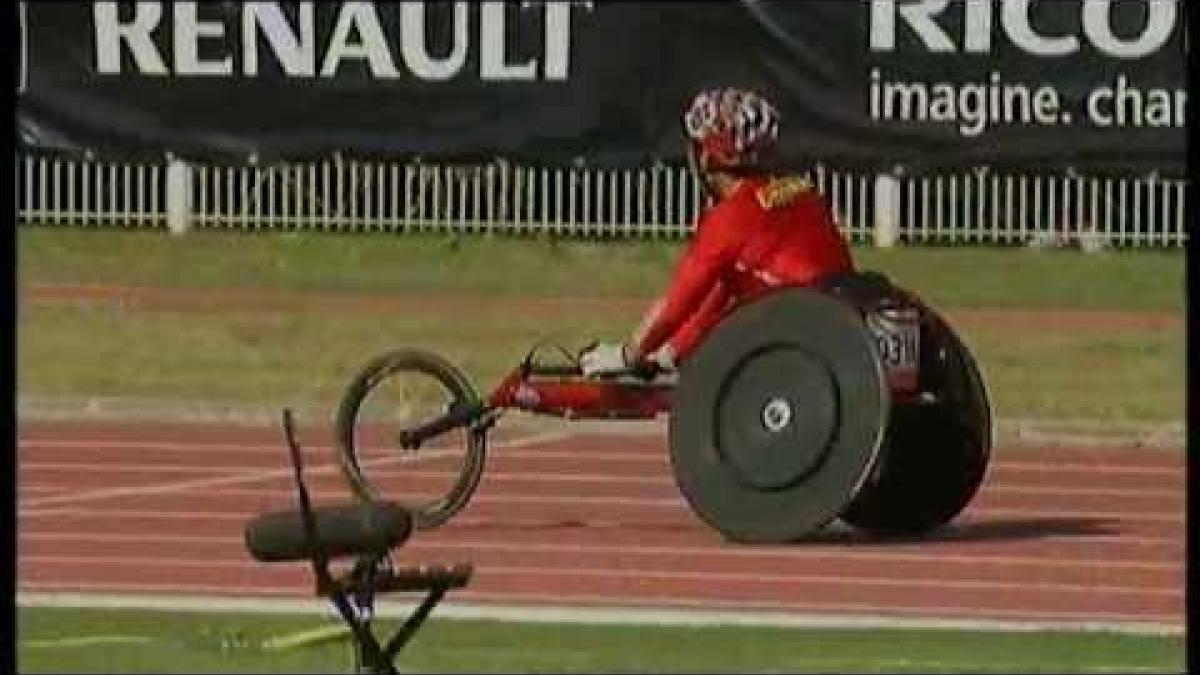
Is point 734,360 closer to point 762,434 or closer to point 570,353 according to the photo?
point 762,434

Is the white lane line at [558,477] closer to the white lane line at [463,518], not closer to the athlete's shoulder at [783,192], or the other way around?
the white lane line at [463,518]

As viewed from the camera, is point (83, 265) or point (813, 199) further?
point (83, 265)

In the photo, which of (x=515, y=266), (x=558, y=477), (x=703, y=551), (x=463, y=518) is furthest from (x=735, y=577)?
(x=463, y=518)

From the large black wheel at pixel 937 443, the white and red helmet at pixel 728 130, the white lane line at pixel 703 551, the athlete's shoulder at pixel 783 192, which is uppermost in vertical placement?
the white and red helmet at pixel 728 130

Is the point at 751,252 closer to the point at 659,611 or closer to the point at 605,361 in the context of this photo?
the point at 605,361

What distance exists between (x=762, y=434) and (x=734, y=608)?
39.7 feet

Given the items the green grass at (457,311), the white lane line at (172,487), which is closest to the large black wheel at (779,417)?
the white lane line at (172,487)

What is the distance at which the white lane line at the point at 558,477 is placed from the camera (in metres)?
4.79

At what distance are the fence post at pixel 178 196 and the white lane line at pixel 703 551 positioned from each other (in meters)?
0.73

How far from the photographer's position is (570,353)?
14.9 feet

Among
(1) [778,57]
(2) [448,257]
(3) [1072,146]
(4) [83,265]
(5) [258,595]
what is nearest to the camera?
(3) [1072,146]

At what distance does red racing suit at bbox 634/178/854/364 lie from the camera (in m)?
4.18

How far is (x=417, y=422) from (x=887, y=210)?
2948 millimetres
